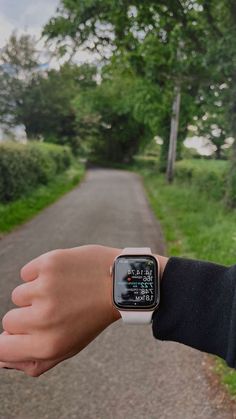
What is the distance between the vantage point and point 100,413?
3426 millimetres

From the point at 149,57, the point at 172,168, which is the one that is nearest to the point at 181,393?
the point at 149,57

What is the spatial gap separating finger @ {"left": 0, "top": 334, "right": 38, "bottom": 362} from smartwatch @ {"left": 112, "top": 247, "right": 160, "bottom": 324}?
20cm

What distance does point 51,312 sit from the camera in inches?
36.2

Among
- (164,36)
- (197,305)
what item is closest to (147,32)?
(164,36)

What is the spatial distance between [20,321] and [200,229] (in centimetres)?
845

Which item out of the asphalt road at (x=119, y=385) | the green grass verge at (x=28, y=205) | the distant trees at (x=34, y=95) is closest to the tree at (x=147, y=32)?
the green grass verge at (x=28, y=205)

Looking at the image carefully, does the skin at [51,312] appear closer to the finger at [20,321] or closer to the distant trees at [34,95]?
the finger at [20,321]

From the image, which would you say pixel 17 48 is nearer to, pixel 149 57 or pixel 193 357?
pixel 149 57

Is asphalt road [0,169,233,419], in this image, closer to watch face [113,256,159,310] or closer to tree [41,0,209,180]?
watch face [113,256,159,310]

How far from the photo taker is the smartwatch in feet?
3.39

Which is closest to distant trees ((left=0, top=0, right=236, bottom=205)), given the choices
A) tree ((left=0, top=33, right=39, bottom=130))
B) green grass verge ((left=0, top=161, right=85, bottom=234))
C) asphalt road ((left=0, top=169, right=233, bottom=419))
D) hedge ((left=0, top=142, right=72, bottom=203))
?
hedge ((left=0, top=142, right=72, bottom=203))

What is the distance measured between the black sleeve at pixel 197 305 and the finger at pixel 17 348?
0.31 m

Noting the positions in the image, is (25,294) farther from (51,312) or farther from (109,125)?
(109,125)

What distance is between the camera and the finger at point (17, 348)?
93 cm
